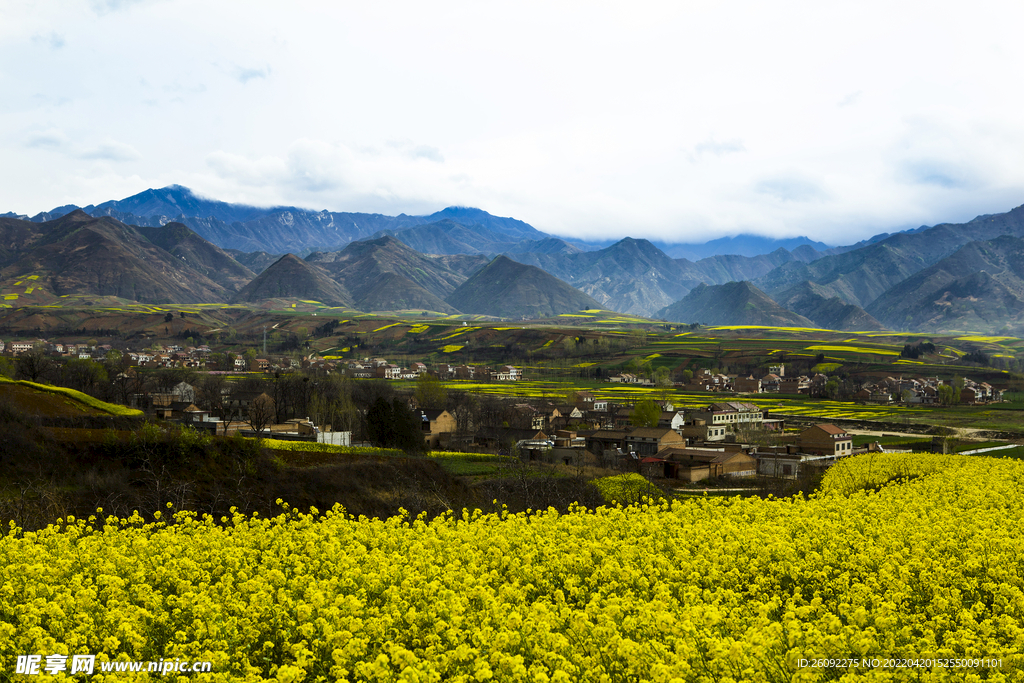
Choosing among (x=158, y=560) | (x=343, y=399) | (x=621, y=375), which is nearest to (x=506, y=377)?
(x=621, y=375)

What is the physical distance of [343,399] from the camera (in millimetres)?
88125

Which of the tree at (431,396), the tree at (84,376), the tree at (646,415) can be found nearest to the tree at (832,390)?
the tree at (646,415)

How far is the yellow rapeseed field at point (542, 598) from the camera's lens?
972cm

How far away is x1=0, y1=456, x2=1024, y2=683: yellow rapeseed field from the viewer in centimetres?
972

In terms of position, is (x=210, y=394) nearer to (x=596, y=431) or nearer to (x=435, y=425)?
(x=435, y=425)

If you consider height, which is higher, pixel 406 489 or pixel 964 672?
pixel 964 672

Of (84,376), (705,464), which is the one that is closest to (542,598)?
(705,464)

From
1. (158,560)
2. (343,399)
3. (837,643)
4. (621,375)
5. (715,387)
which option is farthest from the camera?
(621,375)

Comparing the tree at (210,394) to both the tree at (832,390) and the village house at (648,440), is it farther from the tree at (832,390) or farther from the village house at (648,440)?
the tree at (832,390)

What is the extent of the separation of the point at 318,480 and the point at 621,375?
465ft

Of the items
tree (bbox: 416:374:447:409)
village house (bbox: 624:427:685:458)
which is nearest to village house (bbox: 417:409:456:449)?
tree (bbox: 416:374:447:409)

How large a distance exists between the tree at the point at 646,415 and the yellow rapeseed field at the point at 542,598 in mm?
73716

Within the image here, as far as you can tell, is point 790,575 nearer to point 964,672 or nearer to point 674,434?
point 964,672

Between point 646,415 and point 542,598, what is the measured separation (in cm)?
8246
